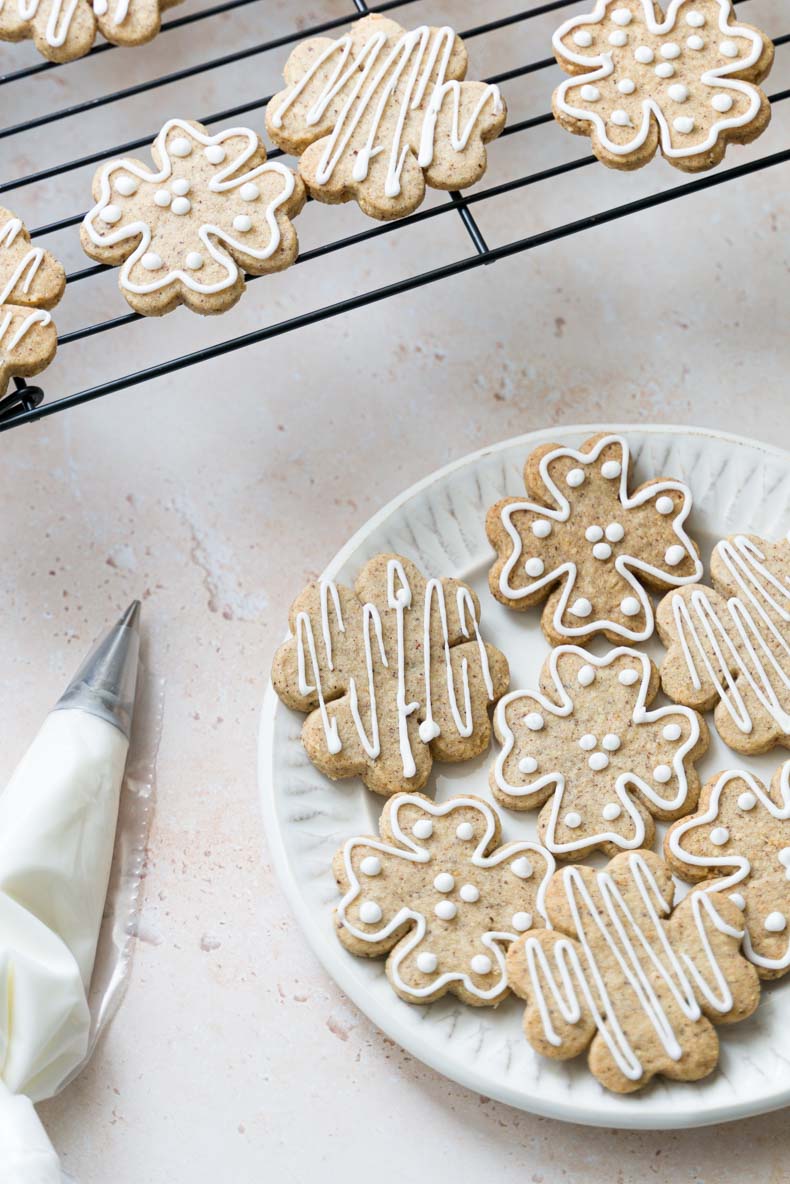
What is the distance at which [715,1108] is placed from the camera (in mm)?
1226

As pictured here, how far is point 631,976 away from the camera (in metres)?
1.27

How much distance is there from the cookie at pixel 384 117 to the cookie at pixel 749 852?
0.70 m

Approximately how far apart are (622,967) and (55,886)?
59cm

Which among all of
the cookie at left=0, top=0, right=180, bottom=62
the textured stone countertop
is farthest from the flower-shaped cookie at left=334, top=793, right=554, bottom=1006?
the cookie at left=0, top=0, right=180, bottom=62

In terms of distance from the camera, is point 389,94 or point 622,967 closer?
point 622,967

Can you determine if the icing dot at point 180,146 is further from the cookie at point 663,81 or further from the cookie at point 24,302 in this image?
the cookie at point 663,81

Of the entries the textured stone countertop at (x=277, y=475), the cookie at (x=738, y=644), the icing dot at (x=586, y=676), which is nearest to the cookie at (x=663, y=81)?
the textured stone countertop at (x=277, y=475)

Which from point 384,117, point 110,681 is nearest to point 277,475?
point 110,681

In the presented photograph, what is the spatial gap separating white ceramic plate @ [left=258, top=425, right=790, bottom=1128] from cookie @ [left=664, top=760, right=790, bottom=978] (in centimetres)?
5

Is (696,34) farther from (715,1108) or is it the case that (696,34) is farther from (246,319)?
(715,1108)

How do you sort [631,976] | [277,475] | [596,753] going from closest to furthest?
[631,976]
[596,753]
[277,475]

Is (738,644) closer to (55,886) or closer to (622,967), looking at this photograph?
(622,967)

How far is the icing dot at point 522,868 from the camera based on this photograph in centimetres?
132

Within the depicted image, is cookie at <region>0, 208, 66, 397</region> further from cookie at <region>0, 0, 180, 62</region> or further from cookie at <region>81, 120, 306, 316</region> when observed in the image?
cookie at <region>0, 0, 180, 62</region>
